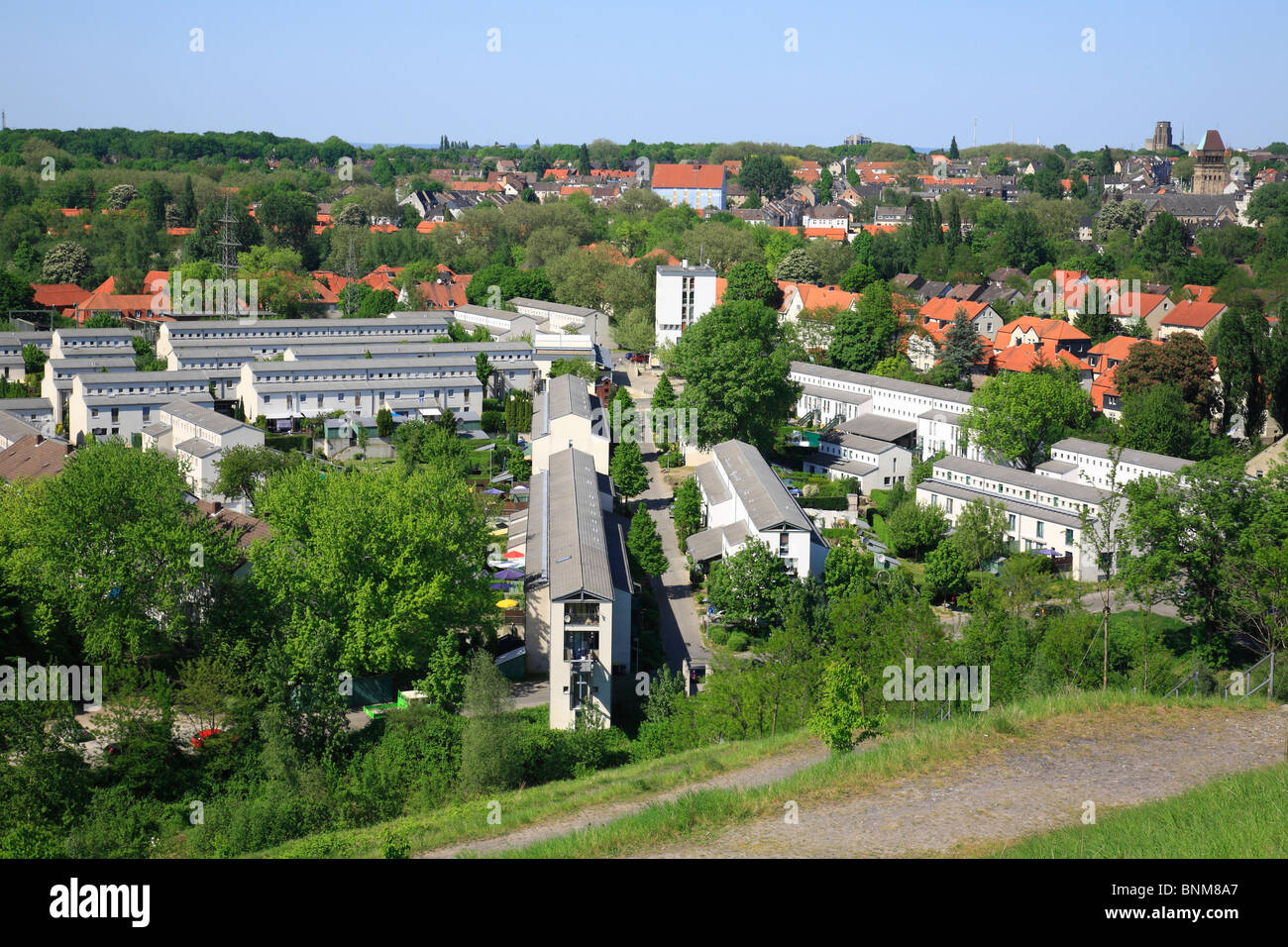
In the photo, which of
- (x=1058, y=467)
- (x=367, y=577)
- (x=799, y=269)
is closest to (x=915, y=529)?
(x=1058, y=467)

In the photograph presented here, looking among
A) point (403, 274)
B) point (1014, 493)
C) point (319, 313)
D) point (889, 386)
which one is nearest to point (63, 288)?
point (319, 313)

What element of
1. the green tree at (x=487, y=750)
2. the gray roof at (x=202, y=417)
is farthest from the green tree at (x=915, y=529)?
the gray roof at (x=202, y=417)

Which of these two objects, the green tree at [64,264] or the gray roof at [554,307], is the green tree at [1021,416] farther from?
the green tree at [64,264]

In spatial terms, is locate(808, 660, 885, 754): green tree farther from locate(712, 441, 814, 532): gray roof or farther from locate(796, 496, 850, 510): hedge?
locate(796, 496, 850, 510): hedge

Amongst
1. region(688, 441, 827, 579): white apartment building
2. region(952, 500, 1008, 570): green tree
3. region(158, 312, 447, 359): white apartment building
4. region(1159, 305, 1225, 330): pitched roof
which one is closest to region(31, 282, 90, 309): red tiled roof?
region(158, 312, 447, 359): white apartment building

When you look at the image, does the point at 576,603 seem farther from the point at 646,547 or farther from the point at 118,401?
the point at 118,401

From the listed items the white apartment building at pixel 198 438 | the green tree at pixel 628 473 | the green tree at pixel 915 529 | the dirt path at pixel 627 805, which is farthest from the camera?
the white apartment building at pixel 198 438
